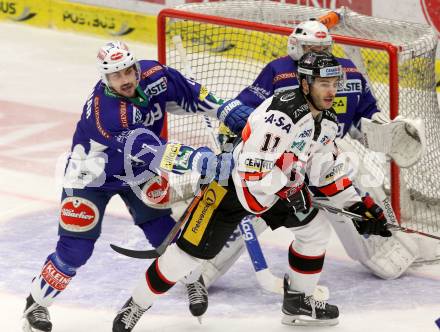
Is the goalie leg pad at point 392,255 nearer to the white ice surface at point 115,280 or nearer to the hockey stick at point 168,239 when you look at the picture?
the white ice surface at point 115,280

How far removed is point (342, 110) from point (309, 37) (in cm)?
39

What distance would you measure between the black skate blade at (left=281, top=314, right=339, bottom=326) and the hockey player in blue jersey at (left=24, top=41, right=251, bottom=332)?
2.09ft

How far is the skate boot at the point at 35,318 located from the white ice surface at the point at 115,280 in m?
0.12

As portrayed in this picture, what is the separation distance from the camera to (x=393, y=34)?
5.86m

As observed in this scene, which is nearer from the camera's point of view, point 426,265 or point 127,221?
point 426,265

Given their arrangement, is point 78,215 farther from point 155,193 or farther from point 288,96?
point 288,96

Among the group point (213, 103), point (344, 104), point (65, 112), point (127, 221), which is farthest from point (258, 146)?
point (65, 112)

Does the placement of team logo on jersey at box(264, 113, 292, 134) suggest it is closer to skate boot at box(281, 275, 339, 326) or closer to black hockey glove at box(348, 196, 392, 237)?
black hockey glove at box(348, 196, 392, 237)

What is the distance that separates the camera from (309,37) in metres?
5.29

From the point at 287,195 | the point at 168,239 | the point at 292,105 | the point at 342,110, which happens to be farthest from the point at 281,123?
the point at 342,110

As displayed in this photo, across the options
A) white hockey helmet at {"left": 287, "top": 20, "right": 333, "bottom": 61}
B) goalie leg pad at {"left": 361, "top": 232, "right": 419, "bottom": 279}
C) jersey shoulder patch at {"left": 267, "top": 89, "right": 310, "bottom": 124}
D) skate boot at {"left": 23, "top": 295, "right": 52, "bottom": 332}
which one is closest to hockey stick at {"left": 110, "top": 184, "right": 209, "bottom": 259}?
skate boot at {"left": 23, "top": 295, "right": 52, "bottom": 332}

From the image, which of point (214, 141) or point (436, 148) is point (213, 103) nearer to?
point (214, 141)

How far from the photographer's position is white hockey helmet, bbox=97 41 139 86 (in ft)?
15.6

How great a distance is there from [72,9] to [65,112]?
1686mm
